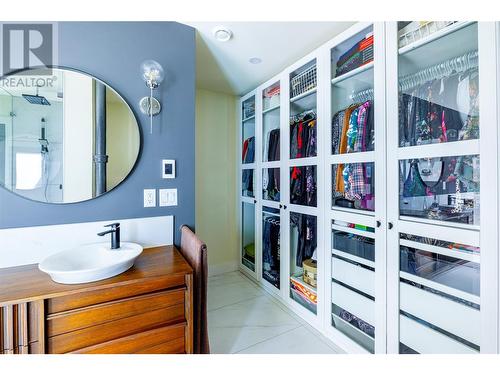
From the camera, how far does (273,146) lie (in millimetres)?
2523

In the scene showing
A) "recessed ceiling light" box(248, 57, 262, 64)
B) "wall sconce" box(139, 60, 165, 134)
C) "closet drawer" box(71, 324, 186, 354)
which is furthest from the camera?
"recessed ceiling light" box(248, 57, 262, 64)

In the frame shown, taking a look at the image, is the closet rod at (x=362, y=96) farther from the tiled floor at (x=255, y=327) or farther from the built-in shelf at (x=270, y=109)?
the tiled floor at (x=255, y=327)

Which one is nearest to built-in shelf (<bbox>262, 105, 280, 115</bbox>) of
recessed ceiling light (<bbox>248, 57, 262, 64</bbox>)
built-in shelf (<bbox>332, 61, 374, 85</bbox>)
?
recessed ceiling light (<bbox>248, 57, 262, 64</bbox>)

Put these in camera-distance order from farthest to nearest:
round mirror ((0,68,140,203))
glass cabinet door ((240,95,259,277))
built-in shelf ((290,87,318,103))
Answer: glass cabinet door ((240,95,259,277))
built-in shelf ((290,87,318,103))
round mirror ((0,68,140,203))

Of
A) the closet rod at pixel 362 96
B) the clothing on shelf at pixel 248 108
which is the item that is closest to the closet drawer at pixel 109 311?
the closet rod at pixel 362 96

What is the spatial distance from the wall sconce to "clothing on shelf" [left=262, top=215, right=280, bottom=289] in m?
1.58

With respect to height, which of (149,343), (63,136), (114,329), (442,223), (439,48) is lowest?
(149,343)

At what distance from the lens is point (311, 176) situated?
2.05m

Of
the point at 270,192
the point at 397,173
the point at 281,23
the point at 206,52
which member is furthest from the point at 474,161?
the point at 206,52

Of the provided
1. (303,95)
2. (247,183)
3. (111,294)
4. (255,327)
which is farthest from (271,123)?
(111,294)

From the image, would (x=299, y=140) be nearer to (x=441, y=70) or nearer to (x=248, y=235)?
(x=441, y=70)

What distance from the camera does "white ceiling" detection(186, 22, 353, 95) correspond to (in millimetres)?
1701

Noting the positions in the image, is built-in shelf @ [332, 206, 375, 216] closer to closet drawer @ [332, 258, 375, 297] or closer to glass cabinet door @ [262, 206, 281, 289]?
closet drawer @ [332, 258, 375, 297]

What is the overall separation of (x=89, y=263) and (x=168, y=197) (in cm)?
60
